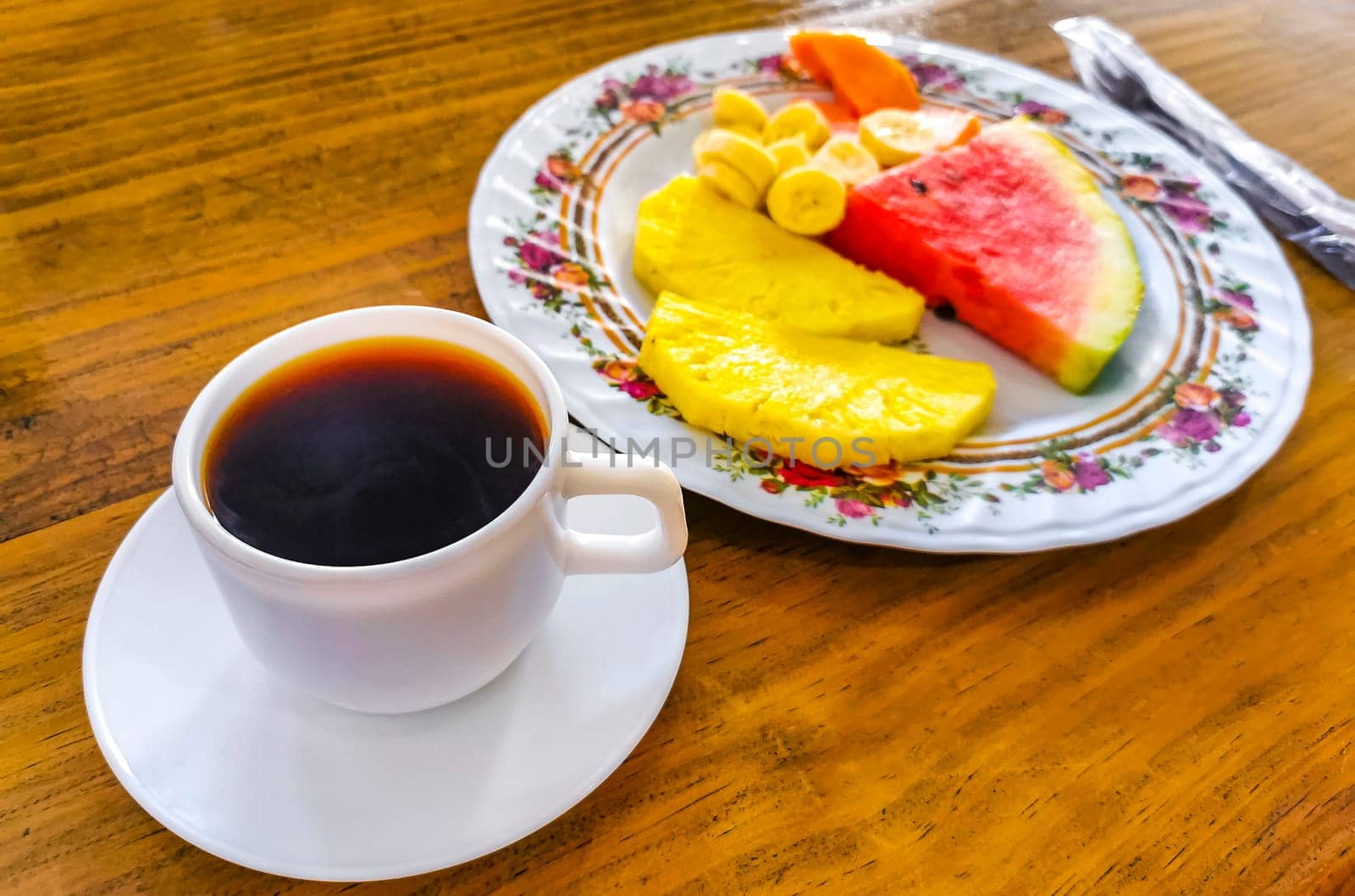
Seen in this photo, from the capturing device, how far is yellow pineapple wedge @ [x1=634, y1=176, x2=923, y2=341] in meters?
0.94

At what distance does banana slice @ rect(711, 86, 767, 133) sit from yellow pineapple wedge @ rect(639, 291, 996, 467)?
346 millimetres

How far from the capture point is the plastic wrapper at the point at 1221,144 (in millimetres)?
1033

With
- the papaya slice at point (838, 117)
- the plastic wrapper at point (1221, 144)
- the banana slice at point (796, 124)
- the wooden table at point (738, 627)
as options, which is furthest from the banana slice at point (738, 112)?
A: the plastic wrapper at point (1221, 144)

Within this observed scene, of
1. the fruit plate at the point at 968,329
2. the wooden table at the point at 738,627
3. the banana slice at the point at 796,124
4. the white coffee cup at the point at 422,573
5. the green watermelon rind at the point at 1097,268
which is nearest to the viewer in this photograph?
the white coffee cup at the point at 422,573

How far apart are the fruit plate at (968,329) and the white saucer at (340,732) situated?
19cm

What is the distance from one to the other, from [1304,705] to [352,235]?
0.91 meters

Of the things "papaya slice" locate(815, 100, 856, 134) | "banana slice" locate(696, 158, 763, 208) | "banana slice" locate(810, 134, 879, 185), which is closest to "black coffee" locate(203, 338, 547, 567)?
"banana slice" locate(696, 158, 763, 208)

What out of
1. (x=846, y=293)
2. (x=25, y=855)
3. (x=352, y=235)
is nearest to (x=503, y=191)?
(x=352, y=235)

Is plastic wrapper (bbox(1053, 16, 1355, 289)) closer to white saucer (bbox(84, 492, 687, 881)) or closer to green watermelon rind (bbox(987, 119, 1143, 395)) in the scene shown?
green watermelon rind (bbox(987, 119, 1143, 395))

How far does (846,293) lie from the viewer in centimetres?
96

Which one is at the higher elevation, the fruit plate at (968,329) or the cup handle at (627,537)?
the cup handle at (627,537)

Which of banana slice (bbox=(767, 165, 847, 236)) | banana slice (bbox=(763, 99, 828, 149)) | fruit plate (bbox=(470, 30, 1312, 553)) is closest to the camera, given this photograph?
fruit plate (bbox=(470, 30, 1312, 553))

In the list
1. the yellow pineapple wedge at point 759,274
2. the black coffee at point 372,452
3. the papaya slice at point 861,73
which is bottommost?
the yellow pineapple wedge at point 759,274

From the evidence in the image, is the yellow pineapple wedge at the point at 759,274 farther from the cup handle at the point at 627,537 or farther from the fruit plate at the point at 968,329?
the cup handle at the point at 627,537
